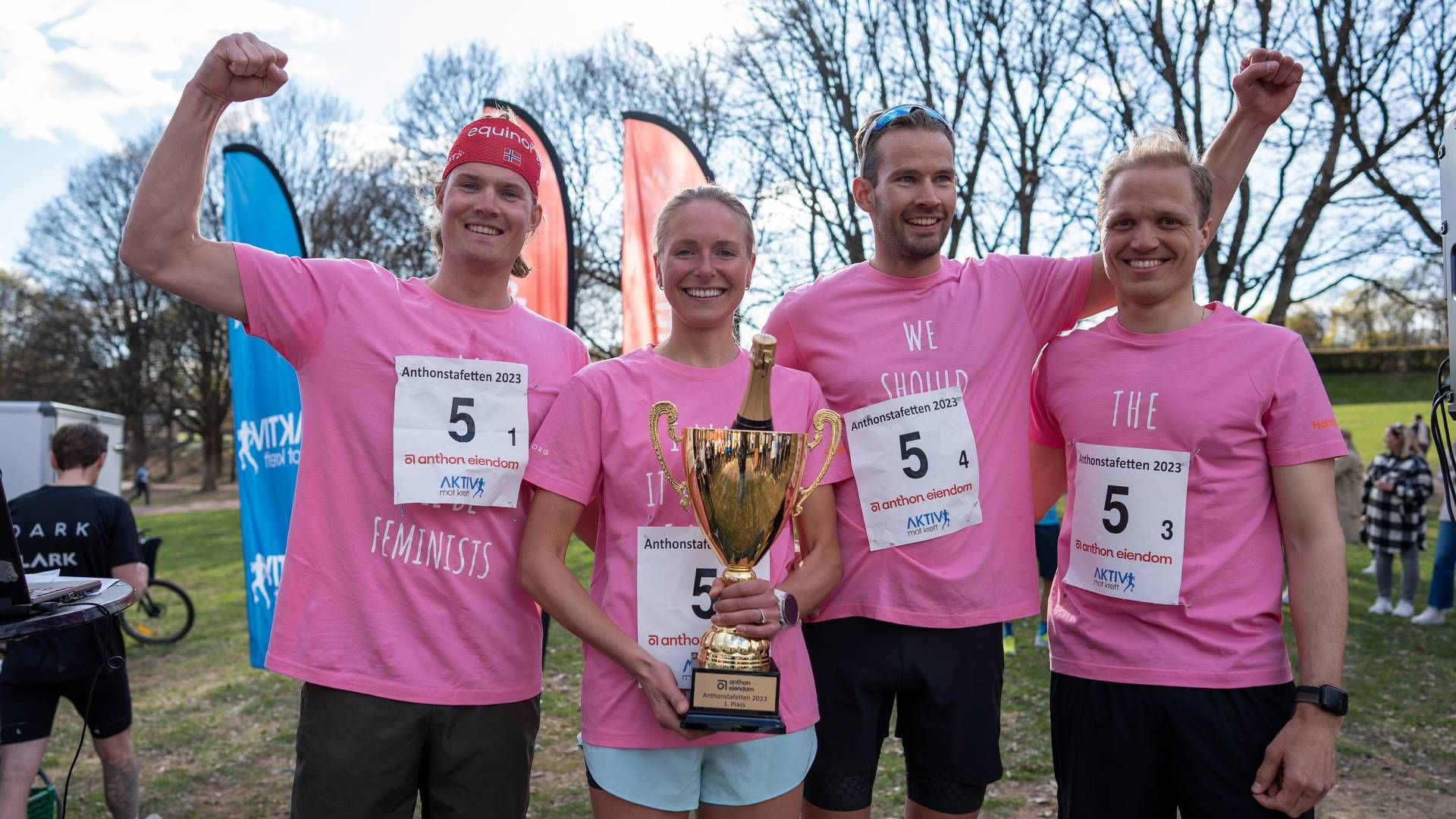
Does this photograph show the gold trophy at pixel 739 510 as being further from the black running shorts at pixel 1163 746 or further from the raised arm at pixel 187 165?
the raised arm at pixel 187 165

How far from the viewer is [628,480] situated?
217 centimetres

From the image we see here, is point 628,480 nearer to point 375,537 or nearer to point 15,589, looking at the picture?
point 375,537

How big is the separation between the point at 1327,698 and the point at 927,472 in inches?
37.6

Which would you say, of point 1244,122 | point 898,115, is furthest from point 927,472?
point 1244,122

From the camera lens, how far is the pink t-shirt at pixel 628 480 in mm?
2119

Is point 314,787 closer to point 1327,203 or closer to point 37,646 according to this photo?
point 37,646

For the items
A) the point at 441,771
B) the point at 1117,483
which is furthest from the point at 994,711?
the point at 441,771

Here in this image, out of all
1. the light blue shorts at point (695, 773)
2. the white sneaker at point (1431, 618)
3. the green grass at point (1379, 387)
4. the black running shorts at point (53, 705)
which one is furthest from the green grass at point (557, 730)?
the green grass at point (1379, 387)

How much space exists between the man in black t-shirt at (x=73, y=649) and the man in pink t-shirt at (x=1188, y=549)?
11.7 ft

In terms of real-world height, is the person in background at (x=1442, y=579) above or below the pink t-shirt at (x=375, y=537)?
below

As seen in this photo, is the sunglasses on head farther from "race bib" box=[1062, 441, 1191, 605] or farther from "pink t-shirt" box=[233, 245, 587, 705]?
"pink t-shirt" box=[233, 245, 587, 705]

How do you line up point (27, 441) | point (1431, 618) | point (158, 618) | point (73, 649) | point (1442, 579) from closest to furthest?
1. point (73, 649)
2. point (1442, 579)
3. point (1431, 618)
4. point (27, 441)
5. point (158, 618)

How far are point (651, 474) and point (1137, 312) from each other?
1.24m

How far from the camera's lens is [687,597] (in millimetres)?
2172
